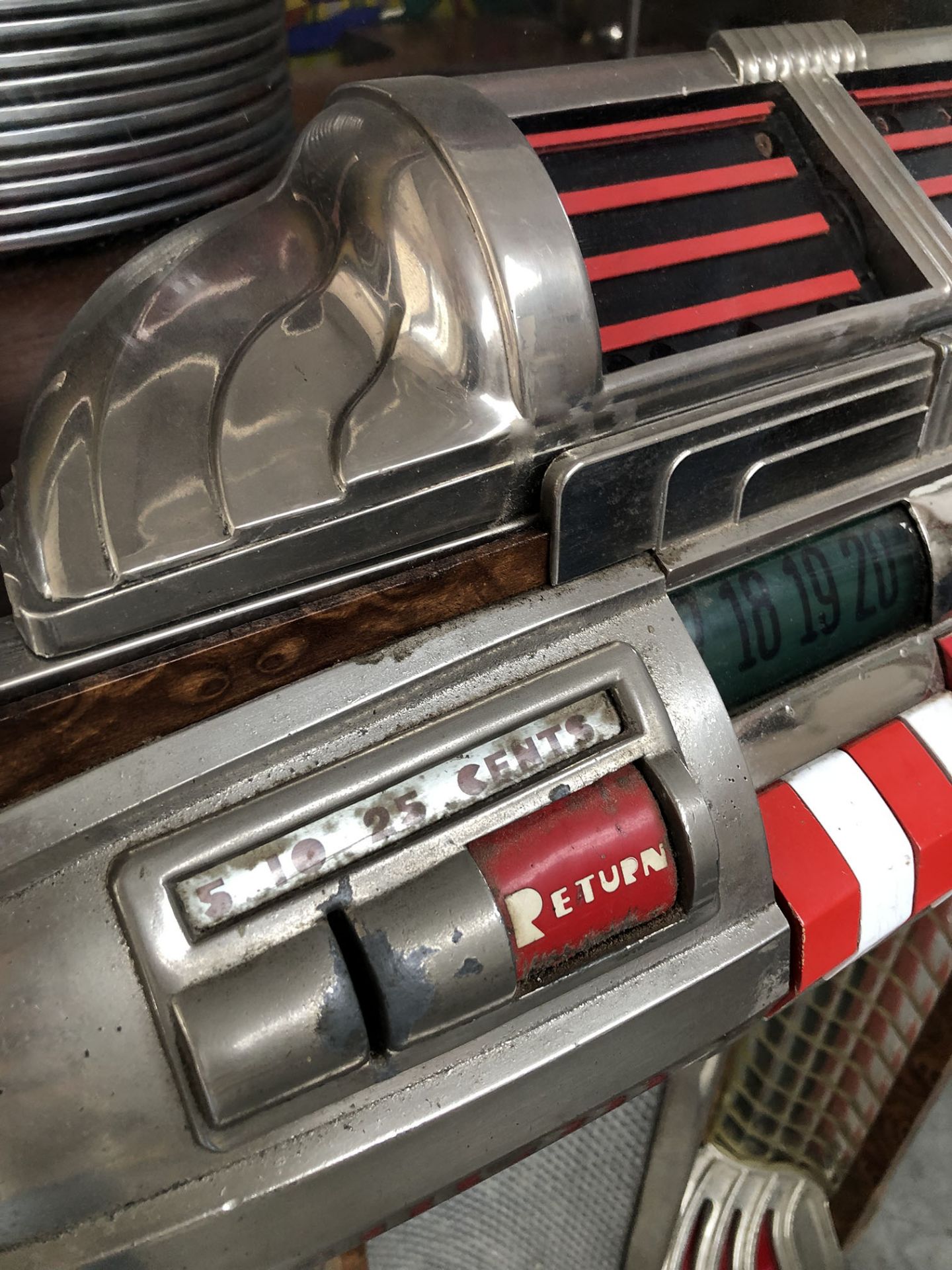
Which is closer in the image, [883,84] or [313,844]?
[313,844]

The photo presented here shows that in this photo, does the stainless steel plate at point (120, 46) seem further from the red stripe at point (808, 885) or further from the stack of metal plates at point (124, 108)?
the red stripe at point (808, 885)

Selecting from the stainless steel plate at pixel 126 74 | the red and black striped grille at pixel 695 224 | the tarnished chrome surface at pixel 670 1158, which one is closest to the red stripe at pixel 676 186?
the red and black striped grille at pixel 695 224

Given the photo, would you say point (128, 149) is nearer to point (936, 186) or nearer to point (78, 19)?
point (78, 19)

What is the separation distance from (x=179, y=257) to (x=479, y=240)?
0.75ft

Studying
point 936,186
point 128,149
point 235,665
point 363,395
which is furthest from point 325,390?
point 936,186

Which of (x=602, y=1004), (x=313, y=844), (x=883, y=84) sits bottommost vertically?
(x=602, y=1004)

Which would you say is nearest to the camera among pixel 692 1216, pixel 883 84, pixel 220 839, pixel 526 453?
pixel 220 839

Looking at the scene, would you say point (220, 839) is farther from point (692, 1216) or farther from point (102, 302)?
point (692, 1216)

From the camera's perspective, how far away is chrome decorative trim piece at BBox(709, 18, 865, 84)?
0.91m

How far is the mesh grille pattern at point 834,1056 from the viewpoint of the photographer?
113 cm

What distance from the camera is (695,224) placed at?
2.69ft

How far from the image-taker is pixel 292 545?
2.05ft

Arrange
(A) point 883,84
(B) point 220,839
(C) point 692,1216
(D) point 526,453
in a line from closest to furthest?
(B) point 220,839 → (D) point 526,453 → (A) point 883,84 → (C) point 692,1216

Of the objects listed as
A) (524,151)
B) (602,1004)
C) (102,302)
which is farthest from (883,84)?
(602,1004)
